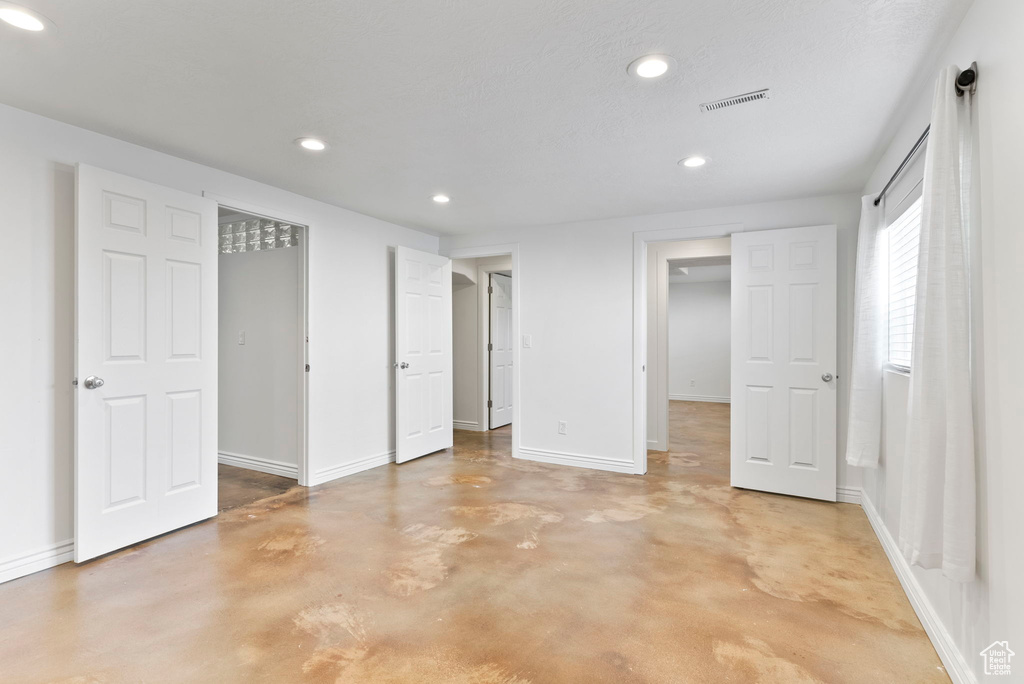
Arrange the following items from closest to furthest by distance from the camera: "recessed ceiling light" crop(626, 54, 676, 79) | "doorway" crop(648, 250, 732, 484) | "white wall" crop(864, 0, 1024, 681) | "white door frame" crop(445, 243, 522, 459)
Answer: "white wall" crop(864, 0, 1024, 681)
"recessed ceiling light" crop(626, 54, 676, 79)
"white door frame" crop(445, 243, 522, 459)
"doorway" crop(648, 250, 732, 484)

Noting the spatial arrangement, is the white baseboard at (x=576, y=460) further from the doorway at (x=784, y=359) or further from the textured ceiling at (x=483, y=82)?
the textured ceiling at (x=483, y=82)

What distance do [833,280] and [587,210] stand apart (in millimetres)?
1901

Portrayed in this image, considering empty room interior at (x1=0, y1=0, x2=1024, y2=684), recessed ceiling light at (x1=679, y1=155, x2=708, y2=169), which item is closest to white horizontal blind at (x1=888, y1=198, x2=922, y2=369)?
empty room interior at (x1=0, y1=0, x2=1024, y2=684)

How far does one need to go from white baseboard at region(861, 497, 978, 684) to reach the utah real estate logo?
5.5 inches

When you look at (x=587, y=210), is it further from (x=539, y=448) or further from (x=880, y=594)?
(x=880, y=594)

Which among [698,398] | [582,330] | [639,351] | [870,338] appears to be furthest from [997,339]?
[698,398]

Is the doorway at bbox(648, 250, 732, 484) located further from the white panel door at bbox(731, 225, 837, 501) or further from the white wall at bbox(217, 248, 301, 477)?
the white wall at bbox(217, 248, 301, 477)

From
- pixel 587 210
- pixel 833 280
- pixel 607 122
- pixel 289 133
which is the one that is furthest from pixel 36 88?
pixel 833 280

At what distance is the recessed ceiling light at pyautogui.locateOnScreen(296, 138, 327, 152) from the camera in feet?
8.95

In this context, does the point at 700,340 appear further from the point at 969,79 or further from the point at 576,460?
the point at 969,79

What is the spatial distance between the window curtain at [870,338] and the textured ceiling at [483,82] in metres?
0.48

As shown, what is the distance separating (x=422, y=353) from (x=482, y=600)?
2919mm

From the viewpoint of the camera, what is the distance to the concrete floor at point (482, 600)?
69.7 inches

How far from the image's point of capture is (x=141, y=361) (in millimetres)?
2775
